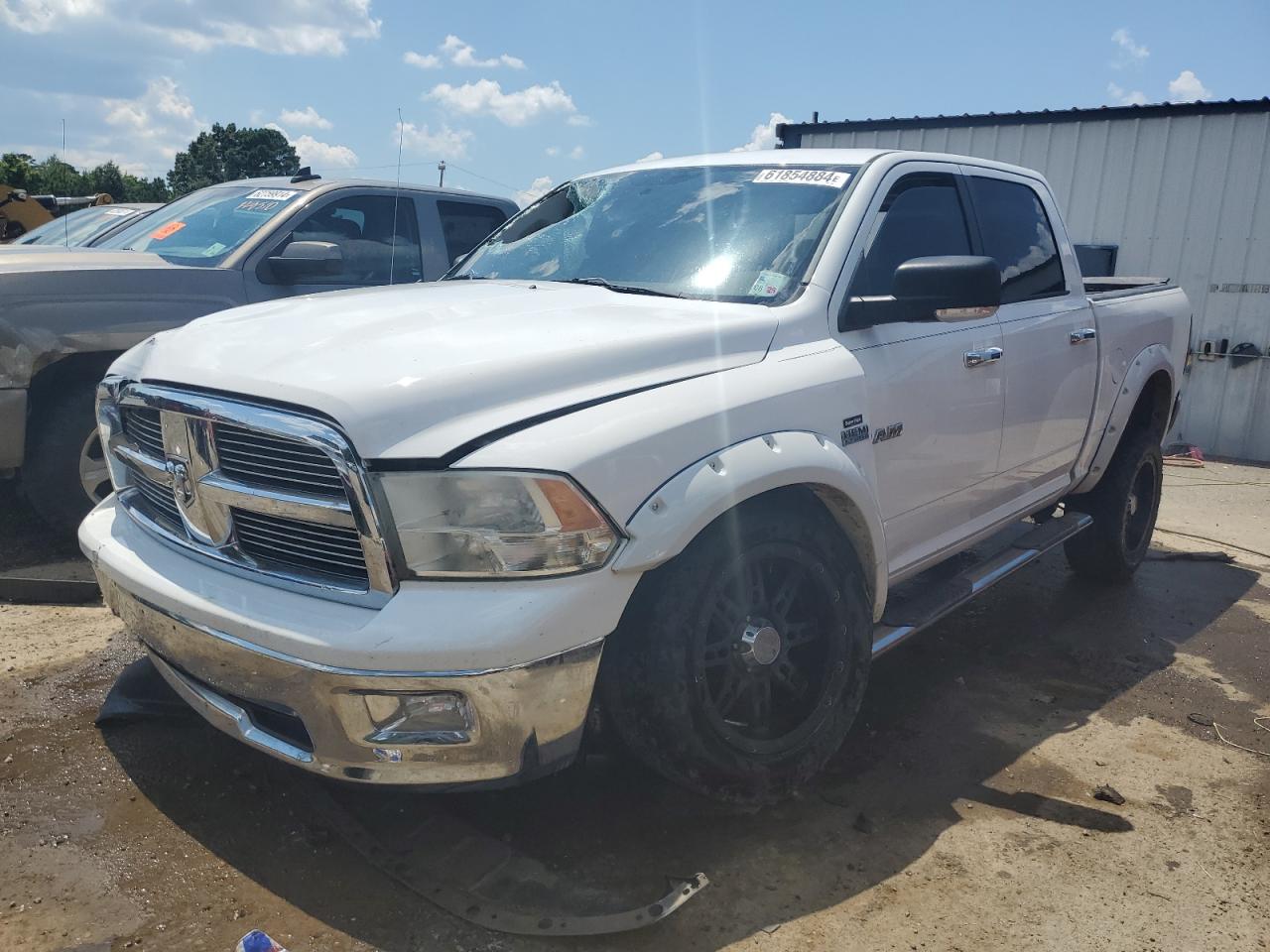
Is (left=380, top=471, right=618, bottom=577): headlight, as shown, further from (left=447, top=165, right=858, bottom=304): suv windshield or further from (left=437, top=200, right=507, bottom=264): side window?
(left=437, top=200, right=507, bottom=264): side window

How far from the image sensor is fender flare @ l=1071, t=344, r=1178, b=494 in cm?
463

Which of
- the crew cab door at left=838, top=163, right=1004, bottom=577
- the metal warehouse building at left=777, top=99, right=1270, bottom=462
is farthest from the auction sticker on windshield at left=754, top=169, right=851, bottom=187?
the metal warehouse building at left=777, top=99, right=1270, bottom=462

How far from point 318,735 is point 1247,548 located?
6106 millimetres

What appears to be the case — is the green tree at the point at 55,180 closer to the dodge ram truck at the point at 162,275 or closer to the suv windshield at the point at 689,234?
the dodge ram truck at the point at 162,275

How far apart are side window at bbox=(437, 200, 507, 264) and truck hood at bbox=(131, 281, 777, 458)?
10.7 feet

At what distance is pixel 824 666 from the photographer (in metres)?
2.85

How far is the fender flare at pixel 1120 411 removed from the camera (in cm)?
463

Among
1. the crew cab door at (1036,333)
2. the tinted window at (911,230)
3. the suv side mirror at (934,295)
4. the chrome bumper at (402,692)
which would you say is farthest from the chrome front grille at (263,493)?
the crew cab door at (1036,333)

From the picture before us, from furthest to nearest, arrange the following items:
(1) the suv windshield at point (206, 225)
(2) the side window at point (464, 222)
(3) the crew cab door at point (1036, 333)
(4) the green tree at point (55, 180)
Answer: (4) the green tree at point (55, 180) → (2) the side window at point (464, 222) → (1) the suv windshield at point (206, 225) → (3) the crew cab door at point (1036, 333)

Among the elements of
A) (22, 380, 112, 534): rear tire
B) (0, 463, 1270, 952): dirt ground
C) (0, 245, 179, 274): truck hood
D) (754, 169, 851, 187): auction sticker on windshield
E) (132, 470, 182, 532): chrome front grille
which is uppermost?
(754, 169, 851, 187): auction sticker on windshield

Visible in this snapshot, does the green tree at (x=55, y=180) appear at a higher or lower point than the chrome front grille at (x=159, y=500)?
higher

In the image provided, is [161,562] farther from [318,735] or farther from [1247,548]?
[1247,548]

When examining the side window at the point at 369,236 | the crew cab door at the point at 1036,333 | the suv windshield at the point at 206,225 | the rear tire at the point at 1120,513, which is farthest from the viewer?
the side window at the point at 369,236

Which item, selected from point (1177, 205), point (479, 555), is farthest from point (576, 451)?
point (1177, 205)
